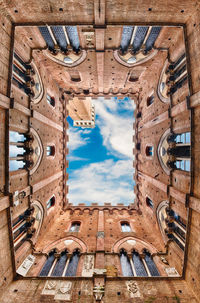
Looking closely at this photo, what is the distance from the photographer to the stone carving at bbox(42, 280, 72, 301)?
9542 millimetres

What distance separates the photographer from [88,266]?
12.0 meters

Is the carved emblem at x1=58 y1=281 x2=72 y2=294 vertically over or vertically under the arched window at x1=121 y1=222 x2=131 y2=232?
under

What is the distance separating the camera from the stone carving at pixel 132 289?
31.4ft

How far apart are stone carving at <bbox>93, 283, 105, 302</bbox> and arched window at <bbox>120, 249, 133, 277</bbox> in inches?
107

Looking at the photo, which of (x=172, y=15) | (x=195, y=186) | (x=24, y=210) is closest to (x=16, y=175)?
(x=24, y=210)

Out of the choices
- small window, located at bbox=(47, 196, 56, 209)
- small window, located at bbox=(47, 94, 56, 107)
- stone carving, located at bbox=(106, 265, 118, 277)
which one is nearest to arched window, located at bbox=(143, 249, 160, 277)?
stone carving, located at bbox=(106, 265, 118, 277)

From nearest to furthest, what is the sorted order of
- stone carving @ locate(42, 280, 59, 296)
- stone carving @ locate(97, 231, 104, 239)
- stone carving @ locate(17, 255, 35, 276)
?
stone carving @ locate(42, 280, 59, 296) → stone carving @ locate(17, 255, 35, 276) → stone carving @ locate(97, 231, 104, 239)

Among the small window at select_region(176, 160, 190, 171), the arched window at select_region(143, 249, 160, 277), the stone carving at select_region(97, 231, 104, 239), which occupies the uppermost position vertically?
the small window at select_region(176, 160, 190, 171)

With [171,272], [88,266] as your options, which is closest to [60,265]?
[88,266]

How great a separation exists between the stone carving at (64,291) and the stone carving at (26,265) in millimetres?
3251

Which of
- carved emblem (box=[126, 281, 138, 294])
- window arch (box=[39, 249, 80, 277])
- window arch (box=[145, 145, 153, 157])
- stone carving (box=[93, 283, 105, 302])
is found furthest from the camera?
window arch (box=[145, 145, 153, 157])

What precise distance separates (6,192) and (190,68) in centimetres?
1480

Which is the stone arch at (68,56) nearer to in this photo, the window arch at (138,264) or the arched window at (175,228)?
the arched window at (175,228)

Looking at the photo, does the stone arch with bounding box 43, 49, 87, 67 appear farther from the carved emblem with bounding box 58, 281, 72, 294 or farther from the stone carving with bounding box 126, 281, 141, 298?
the stone carving with bounding box 126, 281, 141, 298
